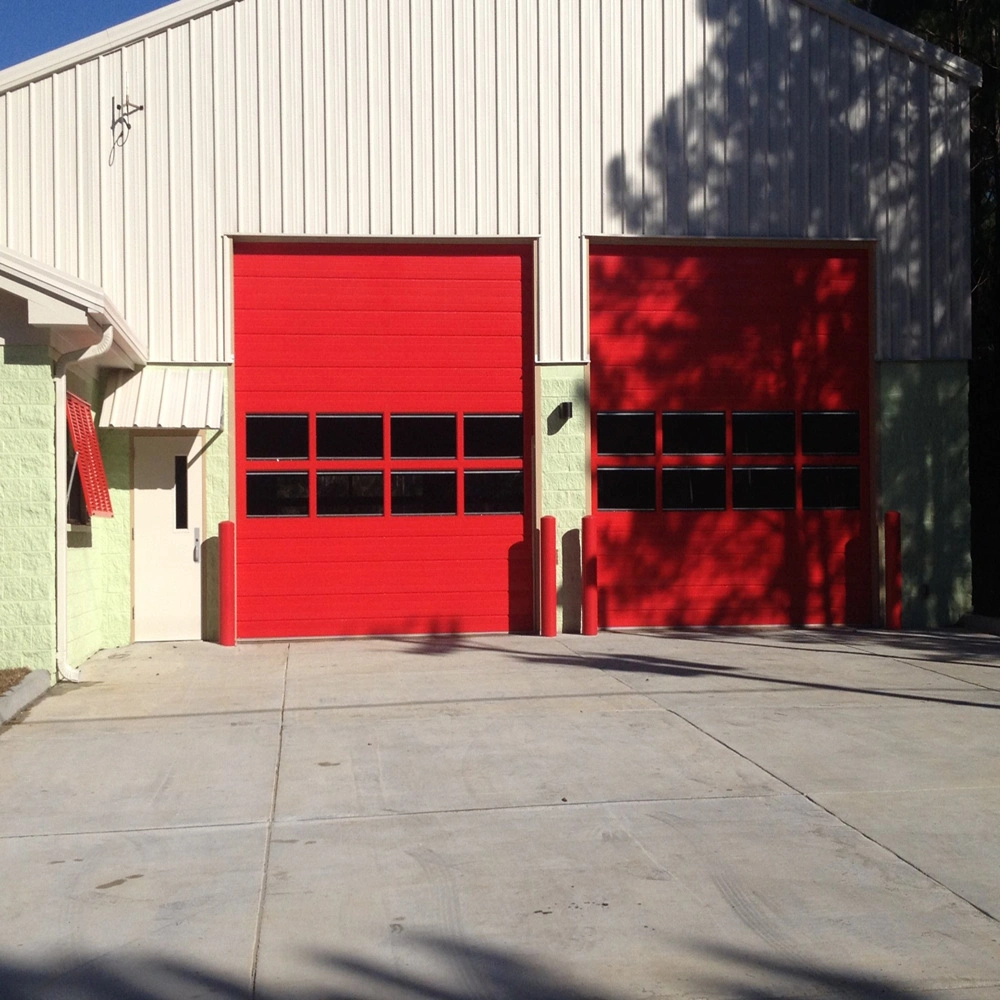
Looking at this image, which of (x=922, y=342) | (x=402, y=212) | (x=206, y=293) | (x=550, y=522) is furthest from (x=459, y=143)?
(x=922, y=342)

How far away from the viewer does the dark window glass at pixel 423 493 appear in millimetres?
14422

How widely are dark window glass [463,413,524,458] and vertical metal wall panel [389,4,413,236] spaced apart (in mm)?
2277

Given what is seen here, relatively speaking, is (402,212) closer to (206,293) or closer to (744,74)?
(206,293)

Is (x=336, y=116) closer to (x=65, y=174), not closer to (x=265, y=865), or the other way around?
(x=65, y=174)

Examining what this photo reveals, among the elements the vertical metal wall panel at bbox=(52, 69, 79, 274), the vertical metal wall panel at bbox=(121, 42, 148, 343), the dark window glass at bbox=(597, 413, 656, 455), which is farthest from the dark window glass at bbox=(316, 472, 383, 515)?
the vertical metal wall panel at bbox=(52, 69, 79, 274)

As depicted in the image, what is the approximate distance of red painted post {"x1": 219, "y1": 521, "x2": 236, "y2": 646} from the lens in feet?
44.7

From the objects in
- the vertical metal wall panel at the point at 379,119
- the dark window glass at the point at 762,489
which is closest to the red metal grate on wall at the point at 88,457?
the vertical metal wall panel at the point at 379,119

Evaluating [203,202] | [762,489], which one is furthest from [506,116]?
[762,489]

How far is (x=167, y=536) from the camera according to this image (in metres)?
14.0

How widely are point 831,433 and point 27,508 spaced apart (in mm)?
9080

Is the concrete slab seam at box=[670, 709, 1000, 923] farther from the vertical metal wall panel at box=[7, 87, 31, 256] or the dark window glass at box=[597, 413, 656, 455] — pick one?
the vertical metal wall panel at box=[7, 87, 31, 256]

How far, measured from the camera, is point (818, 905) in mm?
5082

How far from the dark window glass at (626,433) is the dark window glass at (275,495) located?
3.44m

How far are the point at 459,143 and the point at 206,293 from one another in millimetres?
3259
